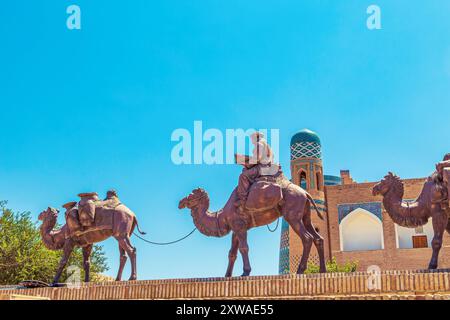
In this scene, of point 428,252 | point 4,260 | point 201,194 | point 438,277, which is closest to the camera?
point 438,277

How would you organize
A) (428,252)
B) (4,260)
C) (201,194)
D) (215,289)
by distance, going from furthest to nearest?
(428,252) → (4,260) → (201,194) → (215,289)

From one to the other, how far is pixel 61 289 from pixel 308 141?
92.7 feet

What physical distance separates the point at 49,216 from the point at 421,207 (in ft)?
28.0

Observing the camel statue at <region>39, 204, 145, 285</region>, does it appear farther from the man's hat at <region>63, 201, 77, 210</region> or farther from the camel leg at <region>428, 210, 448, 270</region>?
the camel leg at <region>428, 210, 448, 270</region>

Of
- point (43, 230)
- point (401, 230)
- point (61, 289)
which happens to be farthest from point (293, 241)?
point (61, 289)

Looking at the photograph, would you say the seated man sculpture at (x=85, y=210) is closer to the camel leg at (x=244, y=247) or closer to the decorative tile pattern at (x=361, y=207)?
the camel leg at (x=244, y=247)

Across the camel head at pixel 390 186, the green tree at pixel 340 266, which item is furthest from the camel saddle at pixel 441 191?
the green tree at pixel 340 266

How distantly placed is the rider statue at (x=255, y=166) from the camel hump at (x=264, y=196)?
19 centimetres

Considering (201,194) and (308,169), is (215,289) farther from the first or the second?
(308,169)

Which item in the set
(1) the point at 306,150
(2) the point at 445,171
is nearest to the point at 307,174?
(1) the point at 306,150

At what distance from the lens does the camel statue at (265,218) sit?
11.5 meters

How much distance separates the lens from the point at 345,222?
1423 inches

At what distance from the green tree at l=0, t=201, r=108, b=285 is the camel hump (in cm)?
1046

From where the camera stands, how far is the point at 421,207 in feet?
36.2
